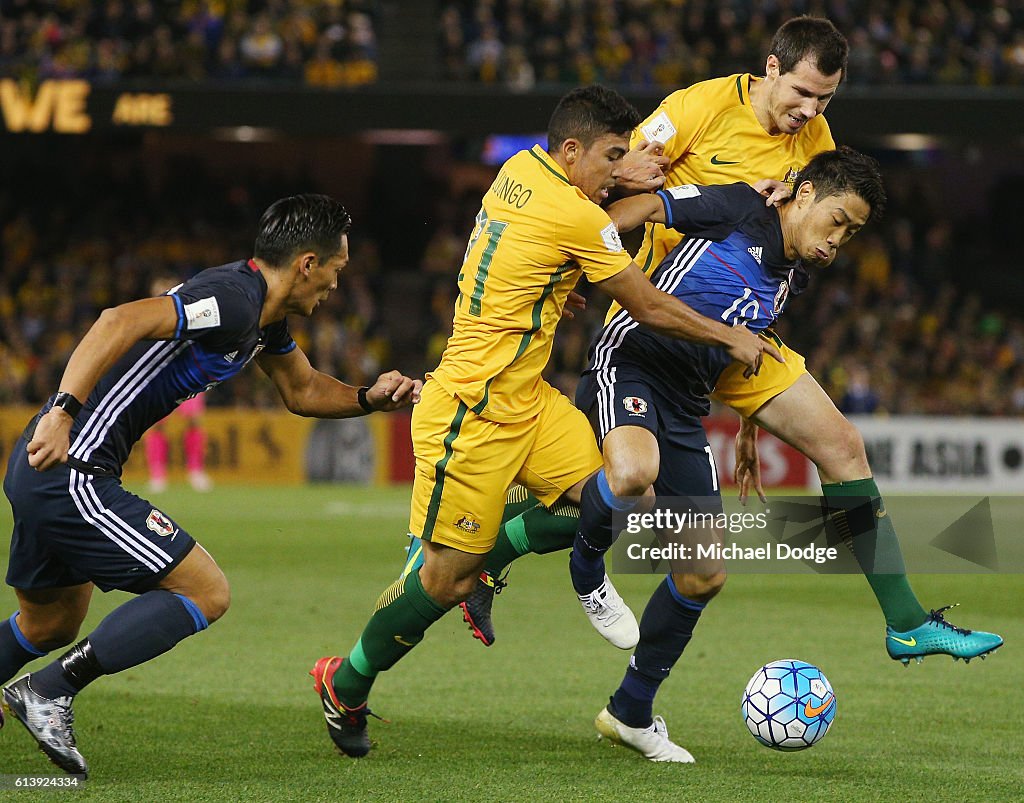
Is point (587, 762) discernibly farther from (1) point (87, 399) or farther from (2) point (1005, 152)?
(2) point (1005, 152)

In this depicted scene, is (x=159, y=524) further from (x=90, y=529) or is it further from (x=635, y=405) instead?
(x=635, y=405)

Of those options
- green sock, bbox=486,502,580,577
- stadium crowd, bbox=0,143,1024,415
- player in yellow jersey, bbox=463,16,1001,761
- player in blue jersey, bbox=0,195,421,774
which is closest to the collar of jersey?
player in yellow jersey, bbox=463,16,1001,761

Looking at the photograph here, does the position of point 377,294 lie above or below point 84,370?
below

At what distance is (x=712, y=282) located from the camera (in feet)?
18.9

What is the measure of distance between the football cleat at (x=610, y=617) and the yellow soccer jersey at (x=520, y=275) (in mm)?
913

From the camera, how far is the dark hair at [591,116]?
17.4 feet

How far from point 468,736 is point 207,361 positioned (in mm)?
1917

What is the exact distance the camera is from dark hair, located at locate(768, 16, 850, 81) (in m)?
5.79

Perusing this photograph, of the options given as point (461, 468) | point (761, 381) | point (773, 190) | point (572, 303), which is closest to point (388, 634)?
point (461, 468)

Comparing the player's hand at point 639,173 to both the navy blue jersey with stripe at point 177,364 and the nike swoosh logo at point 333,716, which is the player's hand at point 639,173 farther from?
the nike swoosh logo at point 333,716

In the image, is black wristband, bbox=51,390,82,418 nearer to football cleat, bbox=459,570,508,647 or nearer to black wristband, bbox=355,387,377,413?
black wristband, bbox=355,387,377,413

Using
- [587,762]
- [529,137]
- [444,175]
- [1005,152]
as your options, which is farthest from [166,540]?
[1005,152]

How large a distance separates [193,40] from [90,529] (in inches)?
741

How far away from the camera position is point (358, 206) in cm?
2622
